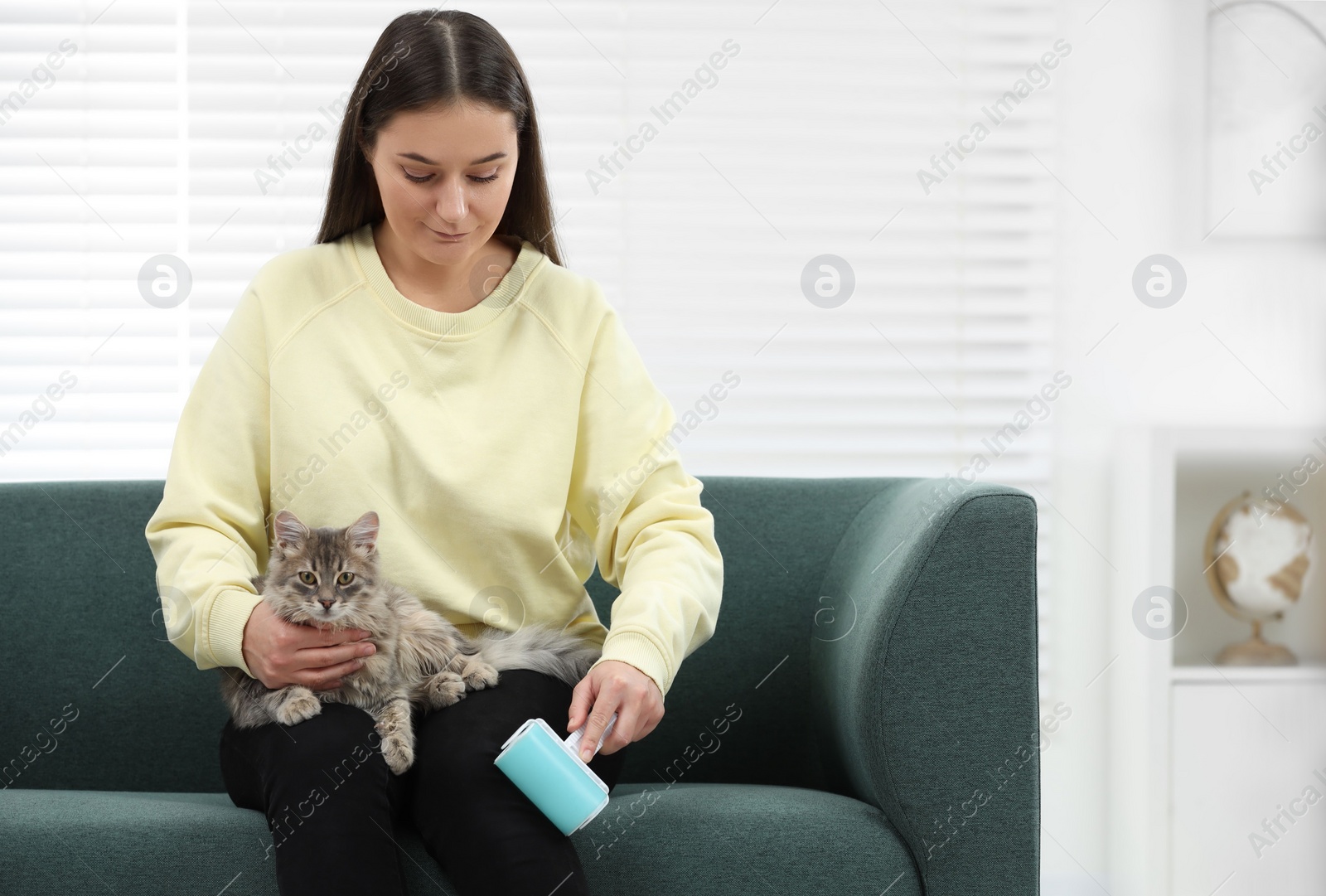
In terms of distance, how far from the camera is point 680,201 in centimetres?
230

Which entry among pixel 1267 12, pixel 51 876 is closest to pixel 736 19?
pixel 1267 12

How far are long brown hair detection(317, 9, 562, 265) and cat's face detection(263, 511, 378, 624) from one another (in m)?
0.51

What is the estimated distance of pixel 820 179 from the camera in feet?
7.60

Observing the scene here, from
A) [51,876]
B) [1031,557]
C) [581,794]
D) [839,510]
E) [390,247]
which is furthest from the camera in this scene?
[839,510]

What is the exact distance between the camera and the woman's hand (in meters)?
1.16

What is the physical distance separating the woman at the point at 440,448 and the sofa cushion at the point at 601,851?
61 mm

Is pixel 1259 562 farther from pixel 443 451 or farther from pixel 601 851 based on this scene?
pixel 443 451

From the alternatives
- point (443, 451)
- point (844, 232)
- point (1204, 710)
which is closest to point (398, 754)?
point (443, 451)

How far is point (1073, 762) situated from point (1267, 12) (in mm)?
1726

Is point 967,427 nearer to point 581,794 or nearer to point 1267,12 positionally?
point 1267,12

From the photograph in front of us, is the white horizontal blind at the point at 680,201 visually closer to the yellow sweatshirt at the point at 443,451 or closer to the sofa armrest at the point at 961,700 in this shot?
the yellow sweatshirt at the point at 443,451

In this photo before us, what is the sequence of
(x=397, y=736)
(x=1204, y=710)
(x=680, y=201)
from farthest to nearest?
(x=680, y=201) → (x=1204, y=710) → (x=397, y=736)

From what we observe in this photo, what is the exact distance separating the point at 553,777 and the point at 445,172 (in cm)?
76

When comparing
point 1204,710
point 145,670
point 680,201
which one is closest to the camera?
point 145,670
